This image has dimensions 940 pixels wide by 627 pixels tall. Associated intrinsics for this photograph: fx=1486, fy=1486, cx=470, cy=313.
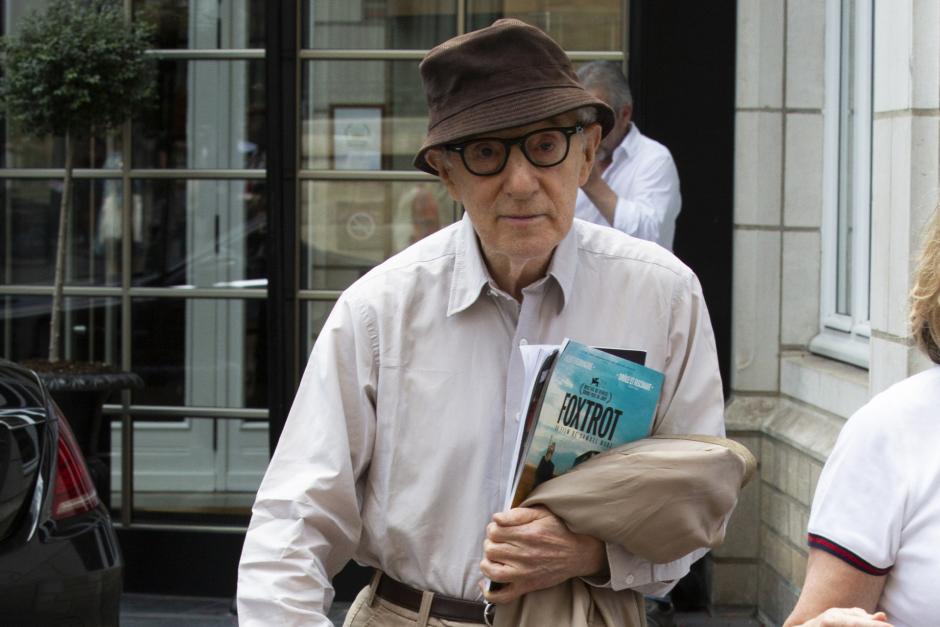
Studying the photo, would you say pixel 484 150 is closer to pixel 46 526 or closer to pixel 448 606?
pixel 448 606

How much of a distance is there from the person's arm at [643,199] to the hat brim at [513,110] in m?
2.69

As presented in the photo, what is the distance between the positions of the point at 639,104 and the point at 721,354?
44.2 inches

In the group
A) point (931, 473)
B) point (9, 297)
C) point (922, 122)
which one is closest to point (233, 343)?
point (9, 297)

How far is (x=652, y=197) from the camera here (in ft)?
18.1

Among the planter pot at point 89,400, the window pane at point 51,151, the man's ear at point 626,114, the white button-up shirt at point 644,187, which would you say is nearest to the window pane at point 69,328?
the planter pot at point 89,400

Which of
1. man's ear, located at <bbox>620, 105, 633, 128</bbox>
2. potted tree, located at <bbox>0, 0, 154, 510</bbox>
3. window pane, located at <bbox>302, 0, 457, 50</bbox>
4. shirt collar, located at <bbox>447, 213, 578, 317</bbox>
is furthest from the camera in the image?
window pane, located at <bbox>302, 0, 457, 50</bbox>

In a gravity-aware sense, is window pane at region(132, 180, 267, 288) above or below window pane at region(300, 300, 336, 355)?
above

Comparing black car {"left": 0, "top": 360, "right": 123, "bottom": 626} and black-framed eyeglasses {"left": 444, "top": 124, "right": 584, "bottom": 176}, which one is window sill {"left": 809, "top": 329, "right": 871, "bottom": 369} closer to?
black car {"left": 0, "top": 360, "right": 123, "bottom": 626}

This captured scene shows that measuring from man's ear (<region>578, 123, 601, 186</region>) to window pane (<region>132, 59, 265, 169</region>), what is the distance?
437cm

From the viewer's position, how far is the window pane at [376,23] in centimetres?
673

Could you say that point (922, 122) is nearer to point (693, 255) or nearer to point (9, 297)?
point (693, 255)

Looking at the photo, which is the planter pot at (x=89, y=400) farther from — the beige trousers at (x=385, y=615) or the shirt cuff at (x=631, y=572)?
the shirt cuff at (x=631, y=572)

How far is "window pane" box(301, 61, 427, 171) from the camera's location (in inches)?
265

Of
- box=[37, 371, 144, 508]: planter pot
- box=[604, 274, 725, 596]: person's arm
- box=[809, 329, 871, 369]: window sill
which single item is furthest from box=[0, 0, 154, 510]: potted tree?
box=[604, 274, 725, 596]: person's arm
